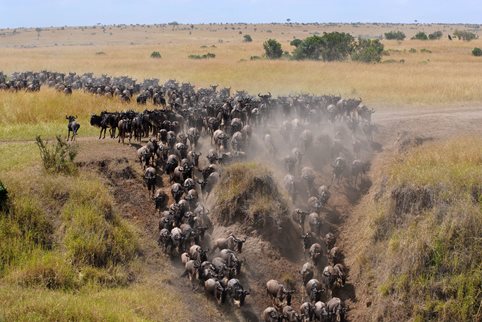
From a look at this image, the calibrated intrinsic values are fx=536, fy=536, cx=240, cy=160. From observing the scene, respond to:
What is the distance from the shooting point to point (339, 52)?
65875mm

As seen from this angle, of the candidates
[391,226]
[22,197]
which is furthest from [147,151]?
[391,226]

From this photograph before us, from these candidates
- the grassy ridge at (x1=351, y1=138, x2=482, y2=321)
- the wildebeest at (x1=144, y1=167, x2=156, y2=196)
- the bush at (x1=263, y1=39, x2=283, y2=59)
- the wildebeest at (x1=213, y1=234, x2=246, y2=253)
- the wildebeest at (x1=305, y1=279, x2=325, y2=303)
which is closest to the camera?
the grassy ridge at (x1=351, y1=138, x2=482, y2=321)

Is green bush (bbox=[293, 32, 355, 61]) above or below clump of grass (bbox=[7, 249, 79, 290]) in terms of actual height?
above

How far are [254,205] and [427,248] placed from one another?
6.48m

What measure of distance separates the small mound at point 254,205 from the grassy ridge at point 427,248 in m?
2.81

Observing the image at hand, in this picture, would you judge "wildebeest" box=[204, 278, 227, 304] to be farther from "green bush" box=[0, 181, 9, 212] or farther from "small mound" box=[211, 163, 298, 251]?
"green bush" box=[0, 181, 9, 212]

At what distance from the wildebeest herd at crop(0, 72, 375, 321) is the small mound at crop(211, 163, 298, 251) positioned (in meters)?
0.54

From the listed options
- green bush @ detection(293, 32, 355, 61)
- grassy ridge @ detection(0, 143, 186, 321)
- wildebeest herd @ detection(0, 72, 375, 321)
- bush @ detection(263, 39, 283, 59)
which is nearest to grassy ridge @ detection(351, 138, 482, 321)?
wildebeest herd @ detection(0, 72, 375, 321)

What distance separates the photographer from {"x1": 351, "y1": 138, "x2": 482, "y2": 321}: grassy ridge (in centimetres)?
1501

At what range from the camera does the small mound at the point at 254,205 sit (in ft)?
64.0

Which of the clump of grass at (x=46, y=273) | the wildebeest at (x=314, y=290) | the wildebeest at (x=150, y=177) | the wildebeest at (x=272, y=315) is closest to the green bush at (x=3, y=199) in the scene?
the clump of grass at (x=46, y=273)

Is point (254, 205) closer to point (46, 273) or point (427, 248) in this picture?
point (427, 248)

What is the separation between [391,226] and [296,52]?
172ft

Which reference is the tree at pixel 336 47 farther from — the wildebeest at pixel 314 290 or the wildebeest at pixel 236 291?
the wildebeest at pixel 236 291
